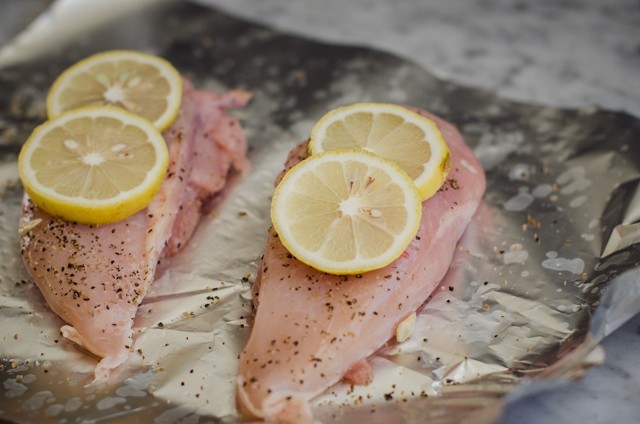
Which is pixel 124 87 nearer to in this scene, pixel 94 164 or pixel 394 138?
pixel 94 164

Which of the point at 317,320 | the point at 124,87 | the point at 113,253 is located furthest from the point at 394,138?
the point at 124,87

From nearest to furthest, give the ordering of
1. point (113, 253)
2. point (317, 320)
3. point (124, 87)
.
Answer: point (317, 320)
point (113, 253)
point (124, 87)

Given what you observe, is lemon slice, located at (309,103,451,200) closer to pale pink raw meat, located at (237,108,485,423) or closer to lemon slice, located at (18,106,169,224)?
pale pink raw meat, located at (237,108,485,423)

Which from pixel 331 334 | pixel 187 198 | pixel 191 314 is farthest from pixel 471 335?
pixel 187 198

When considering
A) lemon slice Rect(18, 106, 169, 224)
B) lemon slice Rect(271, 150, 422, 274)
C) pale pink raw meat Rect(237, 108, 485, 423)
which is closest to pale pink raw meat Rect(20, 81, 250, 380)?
lemon slice Rect(18, 106, 169, 224)

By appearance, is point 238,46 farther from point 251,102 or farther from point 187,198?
point 187,198

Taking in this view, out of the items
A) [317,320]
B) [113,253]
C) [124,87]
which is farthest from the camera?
[124,87]

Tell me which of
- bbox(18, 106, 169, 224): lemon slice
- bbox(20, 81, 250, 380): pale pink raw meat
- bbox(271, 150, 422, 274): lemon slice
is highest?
bbox(271, 150, 422, 274): lemon slice
